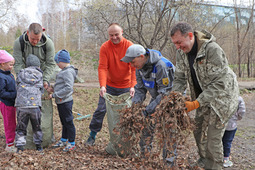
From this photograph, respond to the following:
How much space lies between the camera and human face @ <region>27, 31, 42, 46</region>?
11.3ft

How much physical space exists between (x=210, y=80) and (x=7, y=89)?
2.94 m

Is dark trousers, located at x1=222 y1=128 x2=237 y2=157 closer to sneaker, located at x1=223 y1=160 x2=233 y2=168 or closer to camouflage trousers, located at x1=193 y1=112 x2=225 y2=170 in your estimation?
sneaker, located at x1=223 y1=160 x2=233 y2=168

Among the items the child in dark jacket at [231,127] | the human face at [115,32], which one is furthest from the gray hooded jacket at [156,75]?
the child in dark jacket at [231,127]

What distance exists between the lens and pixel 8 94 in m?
3.44

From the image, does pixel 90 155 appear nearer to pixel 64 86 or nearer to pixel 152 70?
pixel 64 86

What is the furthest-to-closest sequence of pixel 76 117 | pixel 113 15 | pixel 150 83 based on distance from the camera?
pixel 113 15, pixel 76 117, pixel 150 83

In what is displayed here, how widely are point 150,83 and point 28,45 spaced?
7.06 feet

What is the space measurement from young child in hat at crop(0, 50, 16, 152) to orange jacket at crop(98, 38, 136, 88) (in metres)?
1.37

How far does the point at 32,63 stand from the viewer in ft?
11.5

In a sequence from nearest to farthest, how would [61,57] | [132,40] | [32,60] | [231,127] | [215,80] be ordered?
[215,80], [231,127], [32,60], [61,57], [132,40]

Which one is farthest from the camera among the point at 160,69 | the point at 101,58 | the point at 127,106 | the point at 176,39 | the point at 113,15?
the point at 113,15

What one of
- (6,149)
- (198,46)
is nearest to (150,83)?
(198,46)

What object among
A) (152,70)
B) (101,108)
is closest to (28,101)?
(101,108)

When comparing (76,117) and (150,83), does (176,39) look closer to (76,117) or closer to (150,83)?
(150,83)
